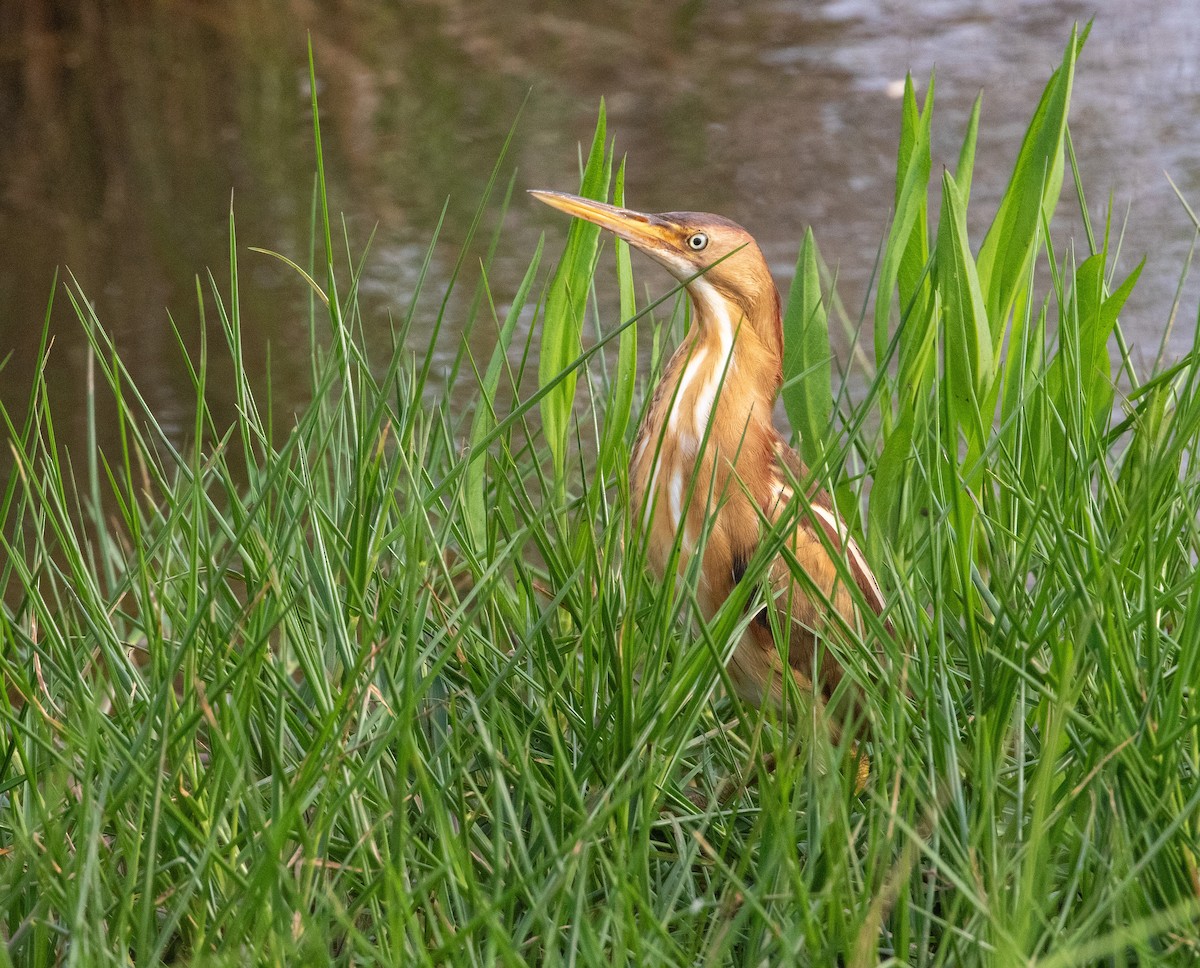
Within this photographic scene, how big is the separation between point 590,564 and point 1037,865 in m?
0.46

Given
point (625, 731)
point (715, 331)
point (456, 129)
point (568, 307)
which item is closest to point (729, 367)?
point (715, 331)

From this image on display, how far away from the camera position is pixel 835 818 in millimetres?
984

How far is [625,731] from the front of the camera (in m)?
1.16

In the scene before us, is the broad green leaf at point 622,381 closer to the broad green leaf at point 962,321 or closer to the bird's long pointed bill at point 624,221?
the bird's long pointed bill at point 624,221

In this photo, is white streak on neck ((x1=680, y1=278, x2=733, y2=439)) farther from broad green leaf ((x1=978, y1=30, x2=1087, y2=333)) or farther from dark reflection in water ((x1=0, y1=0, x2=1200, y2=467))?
dark reflection in water ((x1=0, y1=0, x2=1200, y2=467))

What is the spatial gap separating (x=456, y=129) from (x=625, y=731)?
333 cm

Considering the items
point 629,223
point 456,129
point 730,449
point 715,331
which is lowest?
point 456,129

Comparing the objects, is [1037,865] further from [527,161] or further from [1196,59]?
[1196,59]

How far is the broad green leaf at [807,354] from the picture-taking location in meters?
1.68

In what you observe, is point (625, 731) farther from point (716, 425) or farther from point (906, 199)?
point (906, 199)

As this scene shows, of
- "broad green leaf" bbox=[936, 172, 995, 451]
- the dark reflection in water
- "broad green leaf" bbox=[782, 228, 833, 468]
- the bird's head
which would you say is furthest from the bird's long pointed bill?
the dark reflection in water

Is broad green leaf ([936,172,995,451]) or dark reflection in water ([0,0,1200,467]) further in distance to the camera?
dark reflection in water ([0,0,1200,467])

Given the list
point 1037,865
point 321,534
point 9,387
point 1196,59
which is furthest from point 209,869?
point 1196,59

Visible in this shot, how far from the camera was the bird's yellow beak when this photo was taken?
1590 mm
